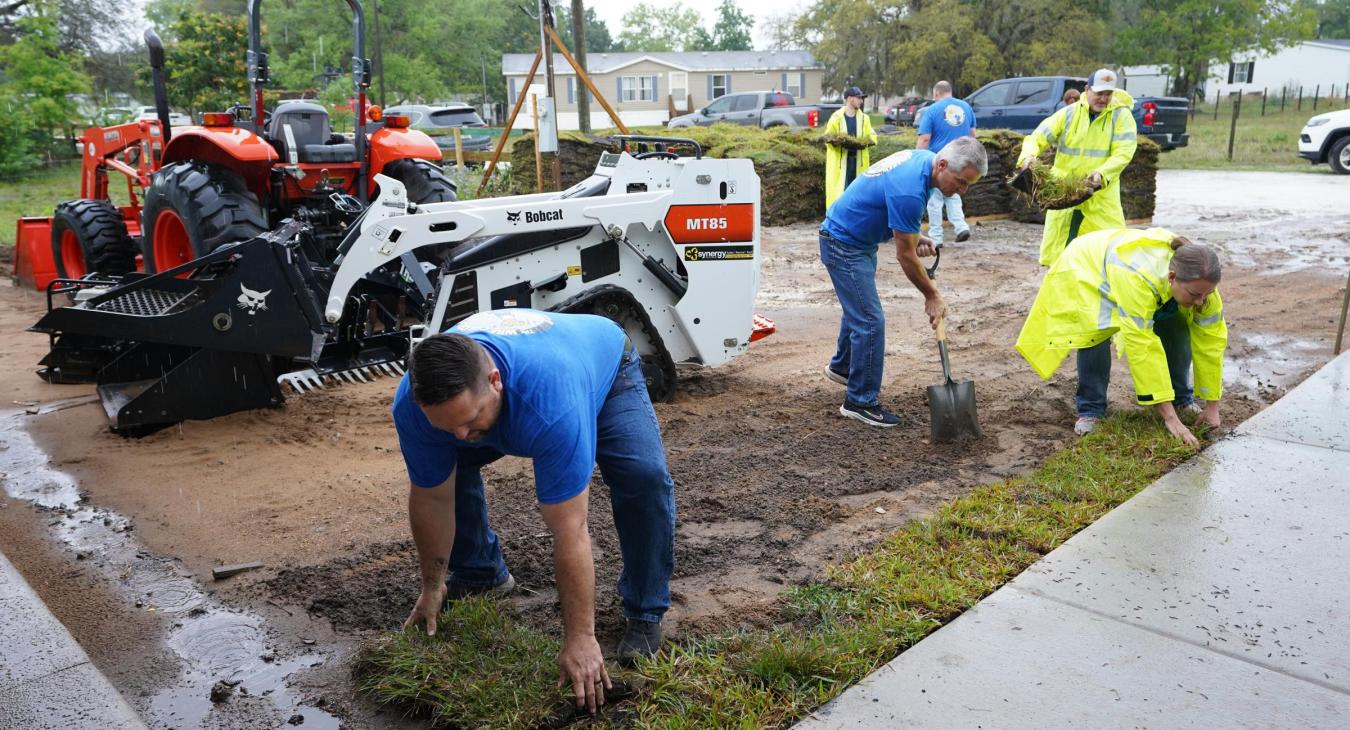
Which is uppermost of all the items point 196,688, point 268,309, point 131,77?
point 131,77

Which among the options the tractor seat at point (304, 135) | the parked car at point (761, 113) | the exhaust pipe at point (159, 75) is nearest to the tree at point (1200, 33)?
the parked car at point (761, 113)

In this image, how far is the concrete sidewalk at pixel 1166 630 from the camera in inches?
115

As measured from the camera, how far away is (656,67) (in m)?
52.9

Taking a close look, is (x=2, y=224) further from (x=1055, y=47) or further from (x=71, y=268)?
(x=1055, y=47)

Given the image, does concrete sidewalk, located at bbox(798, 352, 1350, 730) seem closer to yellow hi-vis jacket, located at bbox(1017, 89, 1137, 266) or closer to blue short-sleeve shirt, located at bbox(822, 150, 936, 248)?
blue short-sleeve shirt, located at bbox(822, 150, 936, 248)

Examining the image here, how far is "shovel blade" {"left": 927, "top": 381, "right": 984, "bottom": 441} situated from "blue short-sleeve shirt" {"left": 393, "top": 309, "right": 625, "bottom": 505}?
271 centimetres

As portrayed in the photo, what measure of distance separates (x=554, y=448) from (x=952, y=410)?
320cm

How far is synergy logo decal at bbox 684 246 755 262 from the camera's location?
19.3 feet

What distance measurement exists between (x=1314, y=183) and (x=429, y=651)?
18101mm

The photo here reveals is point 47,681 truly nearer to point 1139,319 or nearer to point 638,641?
point 638,641

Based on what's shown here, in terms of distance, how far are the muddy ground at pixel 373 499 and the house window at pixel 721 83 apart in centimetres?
4822

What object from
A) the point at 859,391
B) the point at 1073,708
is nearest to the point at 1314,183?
the point at 859,391

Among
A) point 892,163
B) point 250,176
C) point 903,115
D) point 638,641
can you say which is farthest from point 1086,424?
point 903,115

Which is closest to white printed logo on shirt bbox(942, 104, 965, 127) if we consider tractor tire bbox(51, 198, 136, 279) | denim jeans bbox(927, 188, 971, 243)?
denim jeans bbox(927, 188, 971, 243)
